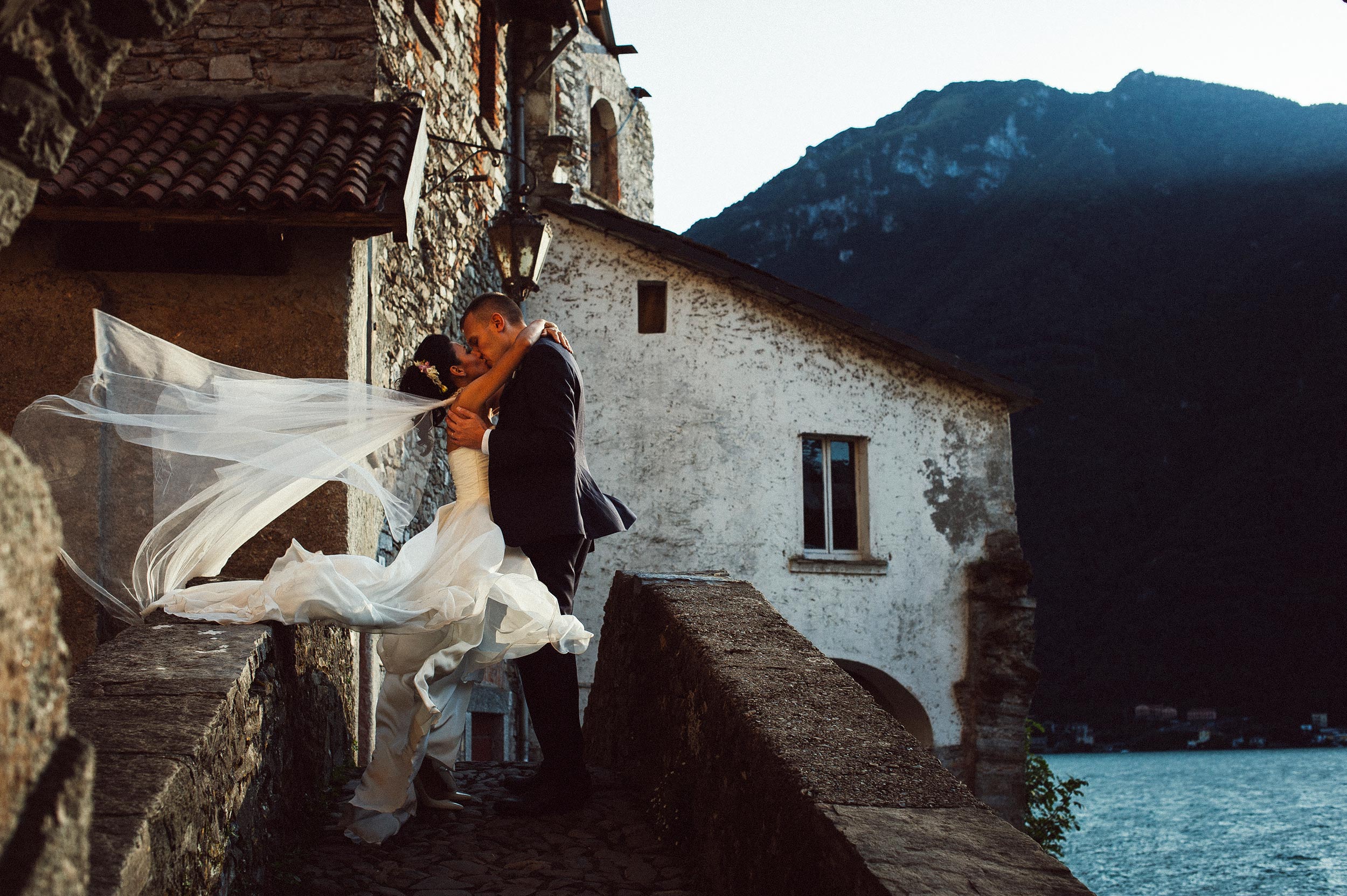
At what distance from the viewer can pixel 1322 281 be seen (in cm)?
5394

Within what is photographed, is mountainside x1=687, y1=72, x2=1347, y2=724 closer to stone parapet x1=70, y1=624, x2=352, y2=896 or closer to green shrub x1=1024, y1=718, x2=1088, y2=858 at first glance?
green shrub x1=1024, y1=718, x2=1088, y2=858

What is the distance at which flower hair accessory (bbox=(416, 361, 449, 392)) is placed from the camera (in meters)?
5.09

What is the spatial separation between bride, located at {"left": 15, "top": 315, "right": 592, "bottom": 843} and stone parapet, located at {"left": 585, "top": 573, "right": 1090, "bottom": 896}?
1.73 feet

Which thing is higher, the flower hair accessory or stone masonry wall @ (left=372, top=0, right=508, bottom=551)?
stone masonry wall @ (left=372, top=0, right=508, bottom=551)

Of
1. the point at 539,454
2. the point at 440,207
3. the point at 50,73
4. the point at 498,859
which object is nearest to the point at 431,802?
the point at 498,859

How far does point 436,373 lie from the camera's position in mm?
5113

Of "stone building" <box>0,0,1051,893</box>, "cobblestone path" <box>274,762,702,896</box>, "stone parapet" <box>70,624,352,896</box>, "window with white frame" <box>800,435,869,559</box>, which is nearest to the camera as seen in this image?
"stone building" <box>0,0,1051,893</box>

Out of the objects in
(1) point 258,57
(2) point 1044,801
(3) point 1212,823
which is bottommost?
(3) point 1212,823

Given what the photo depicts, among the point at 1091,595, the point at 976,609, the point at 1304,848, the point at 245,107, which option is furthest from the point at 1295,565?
the point at 245,107

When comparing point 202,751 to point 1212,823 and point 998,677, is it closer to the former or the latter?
point 998,677

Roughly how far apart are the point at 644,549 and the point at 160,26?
11922 mm

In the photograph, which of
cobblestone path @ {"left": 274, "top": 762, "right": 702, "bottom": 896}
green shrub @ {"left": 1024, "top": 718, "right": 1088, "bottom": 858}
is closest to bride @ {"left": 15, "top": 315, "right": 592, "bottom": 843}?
cobblestone path @ {"left": 274, "top": 762, "right": 702, "bottom": 896}

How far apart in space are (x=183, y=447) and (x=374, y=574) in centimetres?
93

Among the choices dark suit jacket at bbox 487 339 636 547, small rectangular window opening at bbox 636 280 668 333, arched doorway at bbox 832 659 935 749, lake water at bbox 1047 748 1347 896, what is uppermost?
small rectangular window opening at bbox 636 280 668 333
